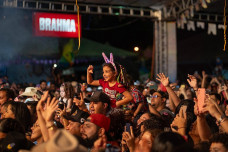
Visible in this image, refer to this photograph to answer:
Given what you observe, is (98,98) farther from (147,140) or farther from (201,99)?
(201,99)

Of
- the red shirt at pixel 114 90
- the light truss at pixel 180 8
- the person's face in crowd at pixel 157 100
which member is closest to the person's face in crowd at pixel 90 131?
the red shirt at pixel 114 90

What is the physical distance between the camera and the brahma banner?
11891mm

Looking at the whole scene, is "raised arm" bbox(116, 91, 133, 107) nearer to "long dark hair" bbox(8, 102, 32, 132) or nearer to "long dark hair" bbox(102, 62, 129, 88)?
"long dark hair" bbox(102, 62, 129, 88)

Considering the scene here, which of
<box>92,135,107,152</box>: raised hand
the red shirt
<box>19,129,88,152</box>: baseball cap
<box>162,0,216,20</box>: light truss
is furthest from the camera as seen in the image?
<box>162,0,216,20</box>: light truss

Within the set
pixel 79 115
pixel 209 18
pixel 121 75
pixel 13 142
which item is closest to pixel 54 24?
pixel 209 18

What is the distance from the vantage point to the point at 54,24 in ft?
39.9

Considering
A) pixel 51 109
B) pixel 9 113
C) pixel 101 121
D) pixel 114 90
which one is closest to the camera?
pixel 51 109

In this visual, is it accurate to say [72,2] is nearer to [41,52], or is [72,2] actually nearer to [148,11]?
[148,11]

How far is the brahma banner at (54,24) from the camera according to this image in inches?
468

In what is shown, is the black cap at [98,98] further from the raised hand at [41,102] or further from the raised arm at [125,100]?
the raised hand at [41,102]

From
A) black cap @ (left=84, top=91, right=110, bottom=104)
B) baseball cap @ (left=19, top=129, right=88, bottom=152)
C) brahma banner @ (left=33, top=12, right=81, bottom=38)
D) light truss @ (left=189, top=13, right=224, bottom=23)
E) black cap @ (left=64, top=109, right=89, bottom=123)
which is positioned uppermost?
light truss @ (left=189, top=13, right=224, bottom=23)

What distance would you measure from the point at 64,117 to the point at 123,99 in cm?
117

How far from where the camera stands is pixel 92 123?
3.42m

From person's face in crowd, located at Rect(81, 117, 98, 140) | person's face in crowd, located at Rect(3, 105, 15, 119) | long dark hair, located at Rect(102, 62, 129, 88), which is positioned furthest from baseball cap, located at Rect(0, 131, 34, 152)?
long dark hair, located at Rect(102, 62, 129, 88)
